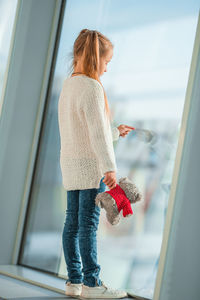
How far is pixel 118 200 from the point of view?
6.32ft

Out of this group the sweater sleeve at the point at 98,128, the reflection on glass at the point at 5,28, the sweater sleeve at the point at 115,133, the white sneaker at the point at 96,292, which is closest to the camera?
the sweater sleeve at the point at 98,128

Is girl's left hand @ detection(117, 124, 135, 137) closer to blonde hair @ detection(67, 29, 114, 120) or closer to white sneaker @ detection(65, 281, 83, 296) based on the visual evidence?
blonde hair @ detection(67, 29, 114, 120)

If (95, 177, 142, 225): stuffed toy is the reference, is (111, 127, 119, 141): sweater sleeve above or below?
above

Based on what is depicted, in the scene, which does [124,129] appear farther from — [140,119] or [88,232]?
[88,232]

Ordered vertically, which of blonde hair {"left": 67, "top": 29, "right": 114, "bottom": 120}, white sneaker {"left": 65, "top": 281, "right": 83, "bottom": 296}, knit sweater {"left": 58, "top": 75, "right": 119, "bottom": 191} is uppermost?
blonde hair {"left": 67, "top": 29, "right": 114, "bottom": 120}

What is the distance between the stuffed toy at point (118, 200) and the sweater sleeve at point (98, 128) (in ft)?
0.37

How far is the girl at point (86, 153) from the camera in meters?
1.91

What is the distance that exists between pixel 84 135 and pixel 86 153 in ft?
0.27

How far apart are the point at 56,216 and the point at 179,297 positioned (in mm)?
1003

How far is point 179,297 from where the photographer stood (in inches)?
73.0

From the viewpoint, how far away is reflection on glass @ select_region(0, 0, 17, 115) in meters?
2.66

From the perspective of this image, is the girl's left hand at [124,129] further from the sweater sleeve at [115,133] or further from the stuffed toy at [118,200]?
the stuffed toy at [118,200]

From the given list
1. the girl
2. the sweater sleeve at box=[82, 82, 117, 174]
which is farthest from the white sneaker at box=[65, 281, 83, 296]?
the sweater sleeve at box=[82, 82, 117, 174]

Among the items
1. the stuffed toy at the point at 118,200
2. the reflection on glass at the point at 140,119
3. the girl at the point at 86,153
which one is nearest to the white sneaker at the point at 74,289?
the girl at the point at 86,153
